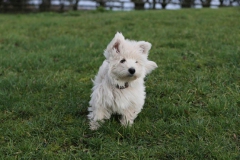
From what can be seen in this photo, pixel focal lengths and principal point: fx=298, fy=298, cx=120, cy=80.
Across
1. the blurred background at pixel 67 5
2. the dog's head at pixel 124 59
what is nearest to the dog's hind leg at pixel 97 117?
the dog's head at pixel 124 59

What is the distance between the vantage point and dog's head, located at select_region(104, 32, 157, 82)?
333 centimetres

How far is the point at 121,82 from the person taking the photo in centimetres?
352

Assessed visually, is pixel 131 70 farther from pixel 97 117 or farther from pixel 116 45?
pixel 97 117

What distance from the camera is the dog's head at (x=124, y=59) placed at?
333 centimetres

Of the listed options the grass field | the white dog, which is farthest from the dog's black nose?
the grass field

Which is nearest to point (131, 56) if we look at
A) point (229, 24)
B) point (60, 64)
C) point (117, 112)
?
point (117, 112)

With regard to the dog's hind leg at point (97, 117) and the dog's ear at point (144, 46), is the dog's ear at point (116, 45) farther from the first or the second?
the dog's hind leg at point (97, 117)

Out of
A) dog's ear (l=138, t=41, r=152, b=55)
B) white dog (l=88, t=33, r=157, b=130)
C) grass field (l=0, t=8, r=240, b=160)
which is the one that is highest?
dog's ear (l=138, t=41, r=152, b=55)

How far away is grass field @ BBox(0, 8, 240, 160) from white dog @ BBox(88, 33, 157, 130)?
153 millimetres

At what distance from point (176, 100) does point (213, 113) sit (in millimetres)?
635

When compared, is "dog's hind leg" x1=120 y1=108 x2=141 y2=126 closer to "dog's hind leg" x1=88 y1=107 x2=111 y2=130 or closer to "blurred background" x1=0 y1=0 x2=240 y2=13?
"dog's hind leg" x1=88 y1=107 x2=111 y2=130

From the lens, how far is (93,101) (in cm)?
364

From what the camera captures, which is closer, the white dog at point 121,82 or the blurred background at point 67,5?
the white dog at point 121,82

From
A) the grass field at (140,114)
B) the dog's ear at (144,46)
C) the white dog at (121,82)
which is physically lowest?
the grass field at (140,114)
